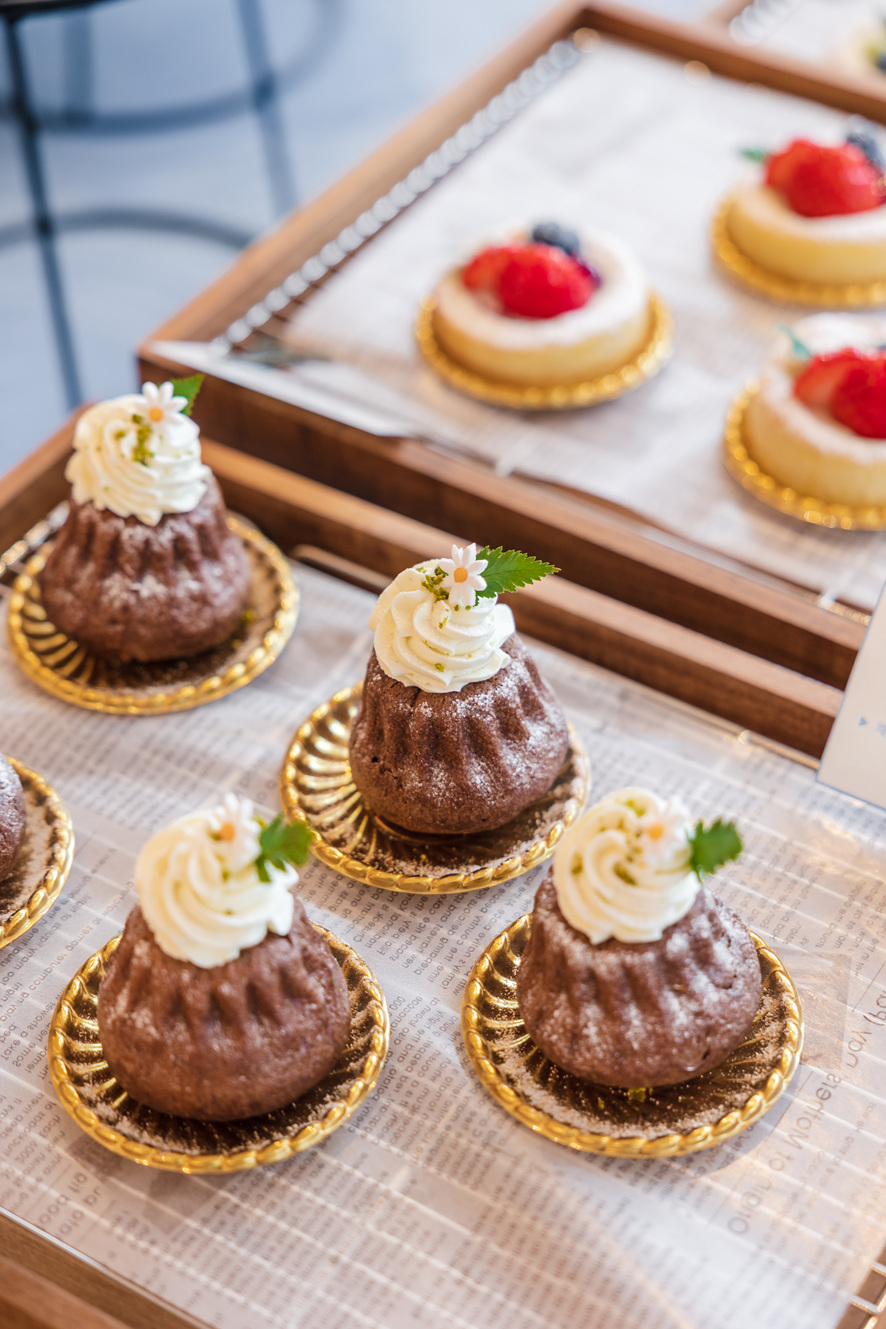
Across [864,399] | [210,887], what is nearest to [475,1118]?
[210,887]

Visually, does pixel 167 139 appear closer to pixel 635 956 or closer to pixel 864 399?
pixel 864 399

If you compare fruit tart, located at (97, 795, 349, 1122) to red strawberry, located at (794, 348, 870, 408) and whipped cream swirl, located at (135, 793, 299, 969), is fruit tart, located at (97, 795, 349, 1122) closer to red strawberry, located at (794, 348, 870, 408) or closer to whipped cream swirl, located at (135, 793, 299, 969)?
whipped cream swirl, located at (135, 793, 299, 969)

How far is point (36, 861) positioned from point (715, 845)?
0.76 metres

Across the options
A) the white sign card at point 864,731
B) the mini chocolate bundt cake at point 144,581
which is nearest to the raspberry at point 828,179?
the white sign card at point 864,731

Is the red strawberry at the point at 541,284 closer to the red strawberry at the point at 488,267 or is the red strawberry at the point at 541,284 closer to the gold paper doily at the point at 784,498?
the red strawberry at the point at 488,267

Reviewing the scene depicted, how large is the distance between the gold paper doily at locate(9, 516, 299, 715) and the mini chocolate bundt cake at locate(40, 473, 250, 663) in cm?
3

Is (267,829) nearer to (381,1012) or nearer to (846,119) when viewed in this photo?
(381,1012)

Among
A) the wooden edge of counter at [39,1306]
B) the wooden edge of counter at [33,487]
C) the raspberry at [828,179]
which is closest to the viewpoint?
the wooden edge of counter at [39,1306]

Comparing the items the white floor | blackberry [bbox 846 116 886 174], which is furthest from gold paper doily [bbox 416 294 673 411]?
the white floor

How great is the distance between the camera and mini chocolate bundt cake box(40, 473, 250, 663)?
5.68 feet

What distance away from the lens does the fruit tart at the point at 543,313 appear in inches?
88.7

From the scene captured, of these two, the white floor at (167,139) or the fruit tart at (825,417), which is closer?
the fruit tart at (825,417)

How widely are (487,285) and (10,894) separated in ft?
4.16

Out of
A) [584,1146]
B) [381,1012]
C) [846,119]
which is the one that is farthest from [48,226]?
[584,1146]
